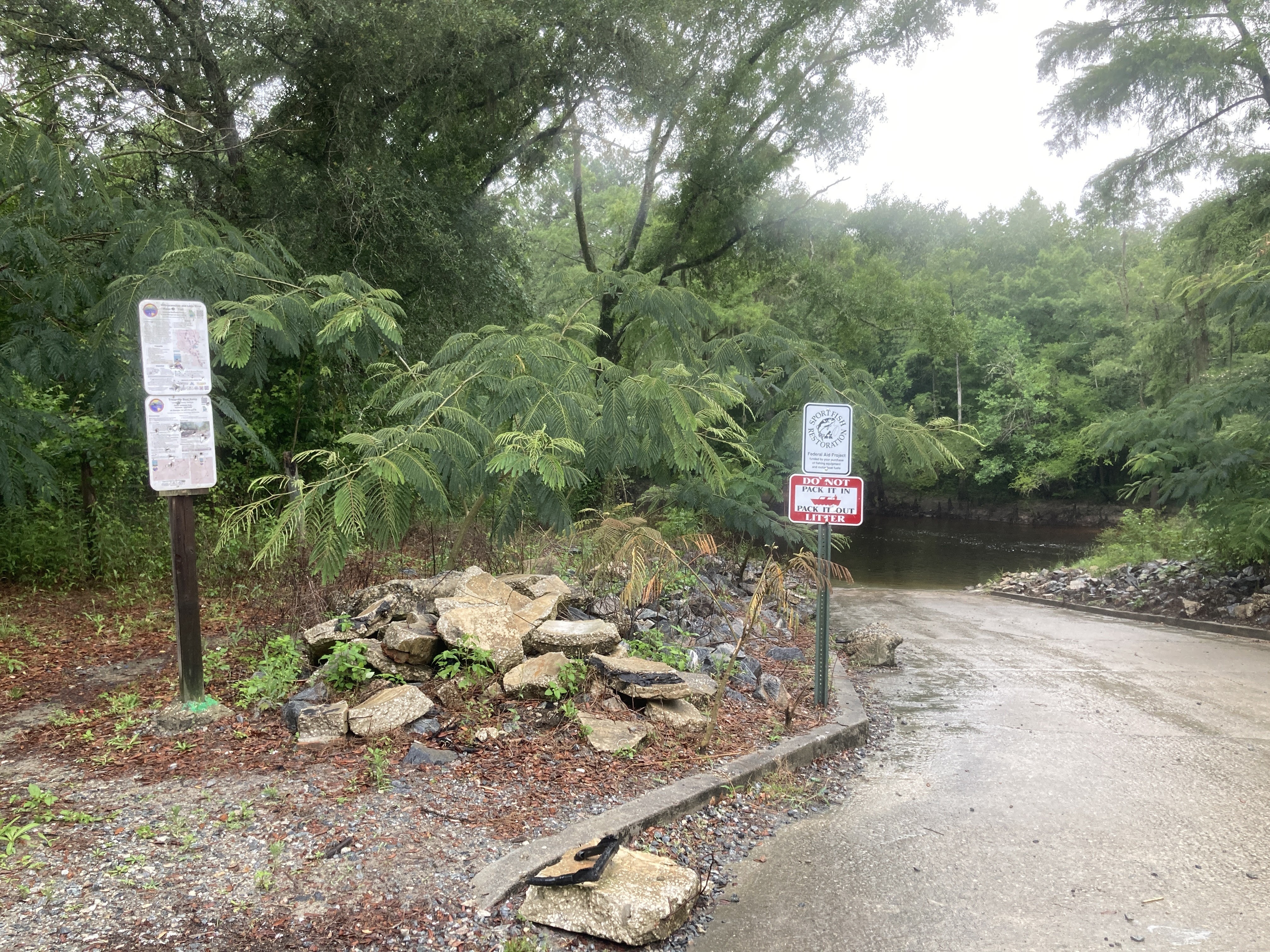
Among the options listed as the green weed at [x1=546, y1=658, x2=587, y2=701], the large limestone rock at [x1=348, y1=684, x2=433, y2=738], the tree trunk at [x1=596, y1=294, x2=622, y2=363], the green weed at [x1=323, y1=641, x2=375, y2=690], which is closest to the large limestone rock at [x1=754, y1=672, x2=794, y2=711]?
the green weed at [x1=546, y1=658, x2=587, y2=701]

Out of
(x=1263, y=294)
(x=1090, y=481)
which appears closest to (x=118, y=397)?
(x=1263, y=294)

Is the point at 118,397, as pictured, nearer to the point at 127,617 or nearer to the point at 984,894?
the point at 127,617

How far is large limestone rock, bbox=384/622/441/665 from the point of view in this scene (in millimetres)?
4953

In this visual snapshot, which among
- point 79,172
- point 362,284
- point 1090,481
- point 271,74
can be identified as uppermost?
point 271,74

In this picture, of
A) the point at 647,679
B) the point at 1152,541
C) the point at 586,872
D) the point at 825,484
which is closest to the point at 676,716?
the point at 647,679

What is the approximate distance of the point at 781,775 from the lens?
15.4 feet

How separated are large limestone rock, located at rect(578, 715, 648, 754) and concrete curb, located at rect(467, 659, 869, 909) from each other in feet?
1.34

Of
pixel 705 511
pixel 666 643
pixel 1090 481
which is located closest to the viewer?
pixel 666 643

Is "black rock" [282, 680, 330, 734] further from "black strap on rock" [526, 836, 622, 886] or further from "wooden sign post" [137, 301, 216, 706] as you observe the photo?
"black strap on rock" [526, 836, 622, 886]

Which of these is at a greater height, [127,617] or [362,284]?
[362,284]

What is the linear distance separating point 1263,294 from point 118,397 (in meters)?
12.8

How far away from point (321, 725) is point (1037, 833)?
146 inches

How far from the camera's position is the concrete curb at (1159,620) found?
11.0m

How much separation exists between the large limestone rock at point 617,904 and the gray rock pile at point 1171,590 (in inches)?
459
